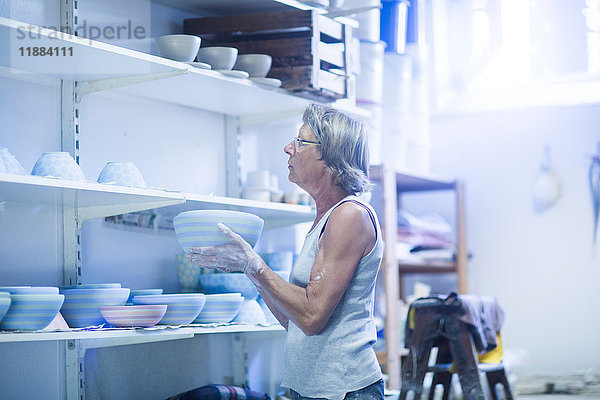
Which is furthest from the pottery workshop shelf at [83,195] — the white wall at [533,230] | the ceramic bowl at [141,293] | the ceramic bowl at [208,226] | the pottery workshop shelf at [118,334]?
the white wall at [533,230]

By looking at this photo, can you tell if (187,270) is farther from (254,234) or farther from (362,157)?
(362,157)

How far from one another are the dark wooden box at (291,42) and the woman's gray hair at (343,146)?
64cm

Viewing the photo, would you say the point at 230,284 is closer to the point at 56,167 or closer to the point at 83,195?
the point at 83,195

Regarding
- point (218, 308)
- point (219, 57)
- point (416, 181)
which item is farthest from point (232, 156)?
point (416, 181)

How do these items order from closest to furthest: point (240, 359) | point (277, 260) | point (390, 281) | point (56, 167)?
point (56, 167), point (277, 260), point (240, 359), point (390, 281)

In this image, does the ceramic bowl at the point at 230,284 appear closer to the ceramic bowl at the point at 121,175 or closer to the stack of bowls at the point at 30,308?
the ceramic bowl at the point at 121,175

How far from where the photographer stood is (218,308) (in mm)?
2318

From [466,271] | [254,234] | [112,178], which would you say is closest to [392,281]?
[466,271]

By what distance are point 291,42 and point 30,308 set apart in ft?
4.16

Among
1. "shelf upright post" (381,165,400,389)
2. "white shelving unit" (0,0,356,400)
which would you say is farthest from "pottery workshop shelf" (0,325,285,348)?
"shelf upright post" (381,165,400,389)

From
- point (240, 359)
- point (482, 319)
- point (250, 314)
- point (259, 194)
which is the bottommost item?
point (240, 359)

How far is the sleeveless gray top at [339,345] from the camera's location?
71.7 inches

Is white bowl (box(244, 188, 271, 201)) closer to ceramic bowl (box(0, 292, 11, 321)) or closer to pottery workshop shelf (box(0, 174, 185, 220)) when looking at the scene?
pottery workshop shelf (box(0, 174, 185, 220))

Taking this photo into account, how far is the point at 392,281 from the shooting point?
3.52m
